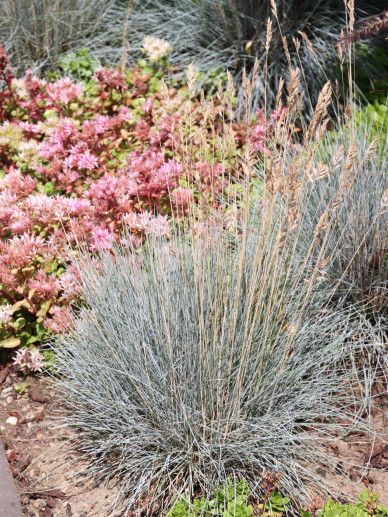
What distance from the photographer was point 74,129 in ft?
15.2

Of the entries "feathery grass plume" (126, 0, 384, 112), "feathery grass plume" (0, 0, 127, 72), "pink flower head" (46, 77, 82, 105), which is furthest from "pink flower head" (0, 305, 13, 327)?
"feathery grass plume" (0, 0, 127, 72)

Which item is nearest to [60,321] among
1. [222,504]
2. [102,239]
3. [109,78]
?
[102,239]

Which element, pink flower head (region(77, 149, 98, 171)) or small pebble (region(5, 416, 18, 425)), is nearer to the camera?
small pebble (region(5, 416, 18, 425))

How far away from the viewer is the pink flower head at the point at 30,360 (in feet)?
11.5

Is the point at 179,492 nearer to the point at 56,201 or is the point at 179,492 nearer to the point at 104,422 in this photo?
the point at 104,422

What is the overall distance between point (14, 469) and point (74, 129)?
2164 millimetres

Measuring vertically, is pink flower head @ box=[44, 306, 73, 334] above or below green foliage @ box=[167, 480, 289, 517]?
above

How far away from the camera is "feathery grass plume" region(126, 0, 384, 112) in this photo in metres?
5.66

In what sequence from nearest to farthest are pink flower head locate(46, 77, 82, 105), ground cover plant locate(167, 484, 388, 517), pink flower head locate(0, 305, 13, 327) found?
ground cover plant locate(167, 484, 388, 517) < pink flower head locate(0, 305, 13, 327) < pink flower head locate(46, 77, 82, 105)

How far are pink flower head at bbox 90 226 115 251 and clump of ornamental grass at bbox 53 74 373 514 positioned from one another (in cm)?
26

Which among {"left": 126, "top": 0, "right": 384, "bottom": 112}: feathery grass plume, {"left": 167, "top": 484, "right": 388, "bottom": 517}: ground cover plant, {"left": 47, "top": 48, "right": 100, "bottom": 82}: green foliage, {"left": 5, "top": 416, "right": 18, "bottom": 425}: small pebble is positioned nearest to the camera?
{"left": 167, "top": 484, "right": 388, "bottom": 517}: ground cover plant

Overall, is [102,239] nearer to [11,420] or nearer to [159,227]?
[159,227]

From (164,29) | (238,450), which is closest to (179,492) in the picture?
(238,450)

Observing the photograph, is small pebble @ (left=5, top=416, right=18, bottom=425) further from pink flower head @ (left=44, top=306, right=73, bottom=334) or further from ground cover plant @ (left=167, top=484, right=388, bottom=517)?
ground cover plant @ (left=167, top=484, right=388, bottom=517)
